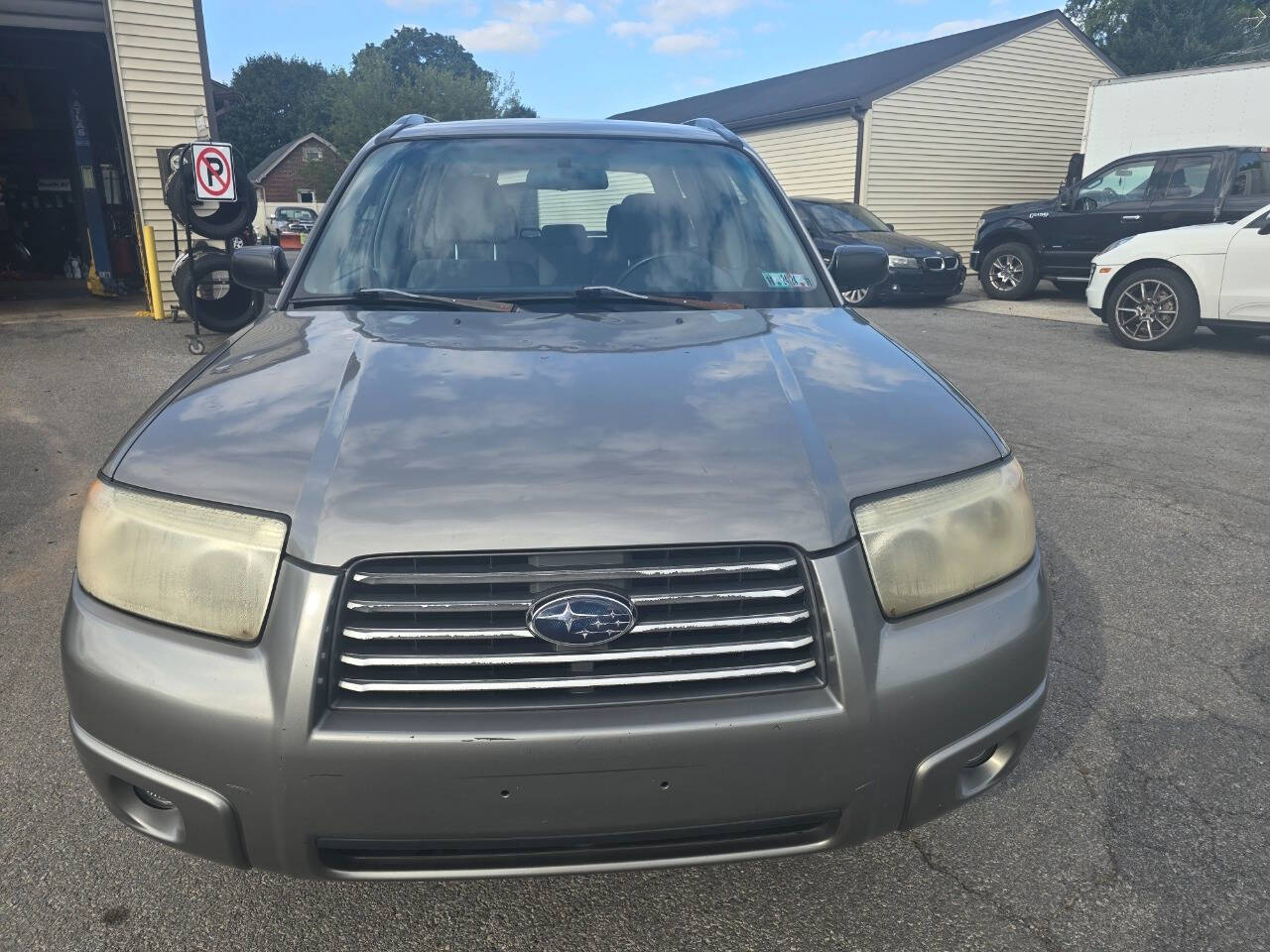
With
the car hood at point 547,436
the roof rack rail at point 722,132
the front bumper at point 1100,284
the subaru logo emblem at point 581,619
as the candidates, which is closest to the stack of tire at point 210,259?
the roof rack rail at point 722,132

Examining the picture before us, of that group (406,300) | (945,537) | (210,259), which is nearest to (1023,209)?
(210,259)

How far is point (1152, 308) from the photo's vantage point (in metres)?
9.50

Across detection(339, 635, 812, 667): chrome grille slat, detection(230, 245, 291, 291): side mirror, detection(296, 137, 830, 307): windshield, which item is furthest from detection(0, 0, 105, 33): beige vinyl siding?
detection(339, 635, 812, 667): chrome grille slat

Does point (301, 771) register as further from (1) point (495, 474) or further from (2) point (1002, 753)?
(2) point (1002, 753)

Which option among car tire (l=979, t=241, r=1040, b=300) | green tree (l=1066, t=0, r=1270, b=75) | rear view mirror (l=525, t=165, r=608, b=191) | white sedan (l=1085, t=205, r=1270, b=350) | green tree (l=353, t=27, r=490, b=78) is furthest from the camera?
green tree (l=353, t=27, r=490, b=78)

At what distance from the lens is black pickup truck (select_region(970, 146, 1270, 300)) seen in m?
11.5

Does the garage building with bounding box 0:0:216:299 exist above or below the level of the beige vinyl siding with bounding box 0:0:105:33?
below

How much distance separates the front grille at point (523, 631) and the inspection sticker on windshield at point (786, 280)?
1468mm

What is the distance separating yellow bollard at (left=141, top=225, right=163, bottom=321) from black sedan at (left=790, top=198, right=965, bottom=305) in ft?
28.4

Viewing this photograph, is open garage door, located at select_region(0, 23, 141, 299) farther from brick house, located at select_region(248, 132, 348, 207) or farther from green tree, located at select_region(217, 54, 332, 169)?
green tree, located at select_region(217, 54, 332, 169)

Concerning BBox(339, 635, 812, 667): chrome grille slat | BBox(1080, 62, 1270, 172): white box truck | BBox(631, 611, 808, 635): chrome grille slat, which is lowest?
BBox(339, 635, 812, 667): chrome grille slat

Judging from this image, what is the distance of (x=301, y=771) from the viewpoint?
1482mm

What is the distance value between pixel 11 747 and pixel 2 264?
18294 mm

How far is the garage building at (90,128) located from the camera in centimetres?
1083
